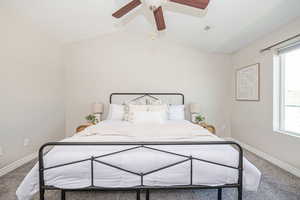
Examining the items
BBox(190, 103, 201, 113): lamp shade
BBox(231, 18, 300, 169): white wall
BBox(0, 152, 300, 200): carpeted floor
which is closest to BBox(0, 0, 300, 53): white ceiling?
BBox(231, 18, 300, 169): white wall

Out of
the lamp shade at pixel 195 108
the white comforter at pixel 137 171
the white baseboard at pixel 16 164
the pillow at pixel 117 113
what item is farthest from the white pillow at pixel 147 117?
the white baseboard at pixel 16 164

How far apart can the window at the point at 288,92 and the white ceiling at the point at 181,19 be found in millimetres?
536

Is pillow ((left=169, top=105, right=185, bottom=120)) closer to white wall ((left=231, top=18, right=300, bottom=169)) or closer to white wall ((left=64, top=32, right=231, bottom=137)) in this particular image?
white wall ((left=64, top=32, right=231, bottom=137))

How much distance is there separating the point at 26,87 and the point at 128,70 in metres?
2.02

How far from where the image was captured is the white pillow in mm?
2912

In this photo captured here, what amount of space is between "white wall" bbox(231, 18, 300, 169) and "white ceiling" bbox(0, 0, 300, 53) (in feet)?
0.59

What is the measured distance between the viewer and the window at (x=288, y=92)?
2.49 metres

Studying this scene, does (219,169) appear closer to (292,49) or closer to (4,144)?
(292,49)

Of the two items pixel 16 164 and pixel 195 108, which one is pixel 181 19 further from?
pixel 16 164

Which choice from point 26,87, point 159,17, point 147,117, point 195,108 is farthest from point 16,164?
point 195,108

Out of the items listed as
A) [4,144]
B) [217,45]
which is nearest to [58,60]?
[4,144]

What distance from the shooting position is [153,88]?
13.0 ft

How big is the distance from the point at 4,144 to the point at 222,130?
4.22 m

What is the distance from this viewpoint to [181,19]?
294 centimetres
